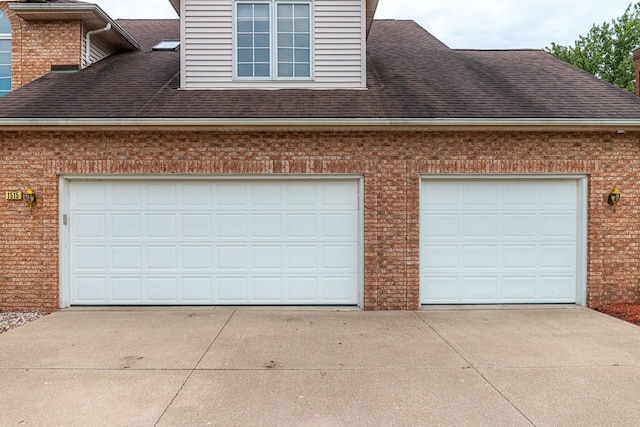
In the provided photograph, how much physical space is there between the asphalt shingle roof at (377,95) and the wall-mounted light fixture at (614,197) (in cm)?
128

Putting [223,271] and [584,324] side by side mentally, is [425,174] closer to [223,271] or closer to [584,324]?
[584,324]

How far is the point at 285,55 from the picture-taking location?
7.86m

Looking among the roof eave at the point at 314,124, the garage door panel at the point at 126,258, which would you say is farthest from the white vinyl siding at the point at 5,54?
the garage door panel at the point at 126,258

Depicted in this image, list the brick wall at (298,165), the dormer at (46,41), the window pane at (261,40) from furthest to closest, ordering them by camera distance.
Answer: the dormer at (46,41) < the window pane at (261,40) < the brick wall at (298,165)

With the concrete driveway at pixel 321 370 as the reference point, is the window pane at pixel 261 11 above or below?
above

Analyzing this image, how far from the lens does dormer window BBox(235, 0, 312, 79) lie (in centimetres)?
784

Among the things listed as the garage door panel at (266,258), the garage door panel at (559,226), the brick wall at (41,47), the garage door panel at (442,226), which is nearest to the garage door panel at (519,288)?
the garage door panel at (559,226)

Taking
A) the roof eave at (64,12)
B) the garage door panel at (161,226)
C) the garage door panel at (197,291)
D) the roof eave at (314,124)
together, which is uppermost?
the roof eave at (64,12)

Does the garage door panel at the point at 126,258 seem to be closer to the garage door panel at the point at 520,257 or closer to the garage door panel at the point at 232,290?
the garage door panel at the point at 232,290

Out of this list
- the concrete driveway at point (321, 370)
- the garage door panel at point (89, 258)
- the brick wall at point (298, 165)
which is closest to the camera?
the concrete driveway at point (321, 370)

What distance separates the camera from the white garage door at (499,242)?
7.07m

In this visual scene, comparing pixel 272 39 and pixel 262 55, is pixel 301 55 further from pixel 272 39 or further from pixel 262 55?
pixel 262 55

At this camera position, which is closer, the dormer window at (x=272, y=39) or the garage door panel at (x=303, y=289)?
the garage door panel at (x=303, y=289)

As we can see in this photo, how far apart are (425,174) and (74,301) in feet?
21.9
